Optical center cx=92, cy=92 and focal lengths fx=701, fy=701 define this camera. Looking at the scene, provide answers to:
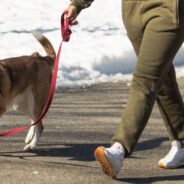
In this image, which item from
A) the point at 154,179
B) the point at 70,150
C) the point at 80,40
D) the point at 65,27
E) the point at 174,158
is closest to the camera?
the point at 154,179

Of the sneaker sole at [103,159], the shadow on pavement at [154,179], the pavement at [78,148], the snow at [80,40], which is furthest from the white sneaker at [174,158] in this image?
the snow at [80,40]

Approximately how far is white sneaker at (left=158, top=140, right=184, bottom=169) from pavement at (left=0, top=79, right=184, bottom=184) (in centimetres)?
6

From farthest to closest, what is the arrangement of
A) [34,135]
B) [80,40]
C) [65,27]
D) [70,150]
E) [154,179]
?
[80,40]
[34,135]
[70,150]
[65,27]
[154,179]

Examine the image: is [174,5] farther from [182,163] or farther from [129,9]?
[182,163]

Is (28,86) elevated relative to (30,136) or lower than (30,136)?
elevated

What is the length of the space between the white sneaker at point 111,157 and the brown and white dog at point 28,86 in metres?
1.58

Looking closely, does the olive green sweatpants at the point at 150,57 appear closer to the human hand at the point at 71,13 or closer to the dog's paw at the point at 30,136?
the human hand at the point at 71,13

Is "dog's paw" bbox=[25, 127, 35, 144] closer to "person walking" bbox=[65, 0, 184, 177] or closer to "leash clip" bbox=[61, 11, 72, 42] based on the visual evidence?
"leash clip" bbox=[61, 11, 72, 42]

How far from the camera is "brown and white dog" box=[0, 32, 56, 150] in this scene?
6.67 metres

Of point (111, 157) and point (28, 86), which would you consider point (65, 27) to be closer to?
point (111, 157)

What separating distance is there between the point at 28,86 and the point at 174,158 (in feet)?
5.85

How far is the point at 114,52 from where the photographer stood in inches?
524

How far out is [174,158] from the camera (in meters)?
5.83

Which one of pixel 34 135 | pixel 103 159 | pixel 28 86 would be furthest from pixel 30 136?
pixel 103 159
